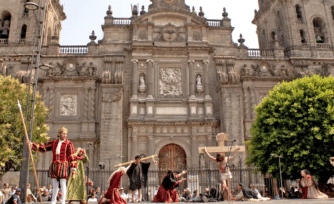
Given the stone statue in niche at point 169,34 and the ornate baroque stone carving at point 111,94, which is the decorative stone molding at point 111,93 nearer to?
the ornate baroque stone carving at point 111,94

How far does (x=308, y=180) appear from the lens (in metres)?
11.6

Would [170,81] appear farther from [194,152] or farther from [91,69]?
[91,69]

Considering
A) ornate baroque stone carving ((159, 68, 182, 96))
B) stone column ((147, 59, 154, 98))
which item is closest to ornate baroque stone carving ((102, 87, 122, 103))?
stone column ((147, 59, 154, 98))

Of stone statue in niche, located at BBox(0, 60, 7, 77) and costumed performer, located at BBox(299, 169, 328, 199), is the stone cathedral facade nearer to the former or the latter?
stone statue in niche, located at BBox(0, 60, 7, 77)

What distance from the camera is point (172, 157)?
72.7 feet

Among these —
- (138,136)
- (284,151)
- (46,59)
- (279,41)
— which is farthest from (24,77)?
(279,41)

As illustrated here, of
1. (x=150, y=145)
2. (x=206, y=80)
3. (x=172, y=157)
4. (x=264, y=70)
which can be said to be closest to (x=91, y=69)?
(x=150, y=145)

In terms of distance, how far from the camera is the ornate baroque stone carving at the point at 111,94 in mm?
21828

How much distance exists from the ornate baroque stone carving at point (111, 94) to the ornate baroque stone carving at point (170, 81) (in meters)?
3.37

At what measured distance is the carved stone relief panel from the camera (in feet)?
73.9

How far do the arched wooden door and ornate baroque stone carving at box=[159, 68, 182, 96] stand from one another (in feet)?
13.2

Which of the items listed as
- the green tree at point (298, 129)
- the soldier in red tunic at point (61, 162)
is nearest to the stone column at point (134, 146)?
the green tree at point (298, 129)

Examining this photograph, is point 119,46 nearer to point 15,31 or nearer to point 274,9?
point 15,31

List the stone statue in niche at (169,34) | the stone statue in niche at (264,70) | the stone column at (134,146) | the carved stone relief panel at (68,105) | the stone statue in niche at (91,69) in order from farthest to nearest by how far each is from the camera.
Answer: the stone statue in niche at (169,34), the stone statue in niche at (264,70), the stone statue in niche at (91,69), the carved stone relief panel at (68,105), the stone column at (134,146)
